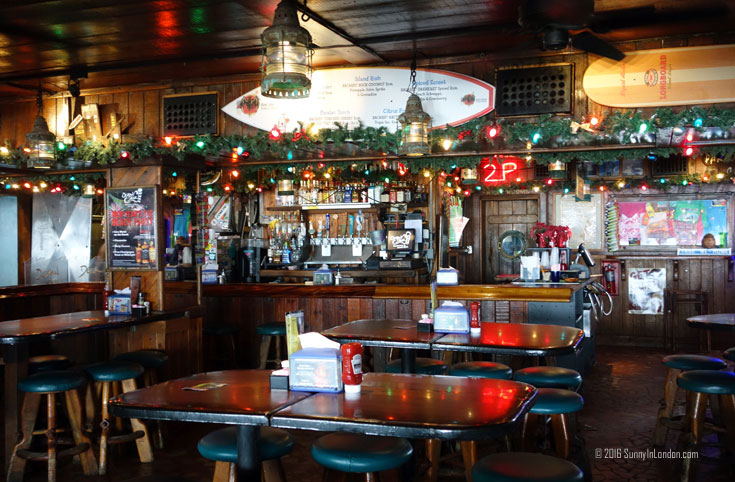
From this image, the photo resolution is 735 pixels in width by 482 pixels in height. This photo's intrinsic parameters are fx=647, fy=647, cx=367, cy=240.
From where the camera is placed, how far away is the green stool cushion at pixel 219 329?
23.1 feet

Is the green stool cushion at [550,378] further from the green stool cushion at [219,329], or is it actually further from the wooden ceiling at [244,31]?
the green stool cushion at [219,329]

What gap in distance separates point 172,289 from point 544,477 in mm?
5870

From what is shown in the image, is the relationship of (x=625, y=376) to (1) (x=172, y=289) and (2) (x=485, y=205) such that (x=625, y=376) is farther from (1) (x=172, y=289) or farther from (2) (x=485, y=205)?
(1) (x=172, y=289)

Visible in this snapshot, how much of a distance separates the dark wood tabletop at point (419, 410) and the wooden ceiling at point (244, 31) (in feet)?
7.50

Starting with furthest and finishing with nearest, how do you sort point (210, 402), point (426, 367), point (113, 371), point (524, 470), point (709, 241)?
point (709, 241), point (426, 367), point (113, 371), point (210, 402), point (524, 470)

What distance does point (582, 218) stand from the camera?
34.5 ft

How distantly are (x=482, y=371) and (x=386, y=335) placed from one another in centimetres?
72

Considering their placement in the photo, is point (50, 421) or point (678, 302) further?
point (678, 302)

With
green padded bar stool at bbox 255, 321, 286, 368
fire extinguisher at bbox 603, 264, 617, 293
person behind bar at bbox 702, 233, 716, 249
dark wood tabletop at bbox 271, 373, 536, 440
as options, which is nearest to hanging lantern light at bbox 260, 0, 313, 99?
dark wood tabletop at bbox 271, 373, 536, 440

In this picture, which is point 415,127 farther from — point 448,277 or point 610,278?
point 610,278

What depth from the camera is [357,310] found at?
23.4ft

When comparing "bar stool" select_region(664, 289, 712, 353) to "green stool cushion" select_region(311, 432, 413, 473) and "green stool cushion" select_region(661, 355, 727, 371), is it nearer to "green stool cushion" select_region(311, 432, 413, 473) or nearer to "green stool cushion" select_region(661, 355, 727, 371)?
"green stool cushion" select_region(661, 355, 727, 371)

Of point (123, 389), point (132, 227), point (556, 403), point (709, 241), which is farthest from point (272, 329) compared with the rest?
point (709, 241)

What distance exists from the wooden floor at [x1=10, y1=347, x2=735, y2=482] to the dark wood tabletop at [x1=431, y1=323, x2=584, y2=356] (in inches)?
34.8
